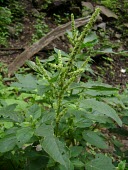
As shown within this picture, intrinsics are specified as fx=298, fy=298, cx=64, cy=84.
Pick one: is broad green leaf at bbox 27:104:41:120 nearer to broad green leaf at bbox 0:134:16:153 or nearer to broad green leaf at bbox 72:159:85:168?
broad green leaf at bbox 0:134:16:153

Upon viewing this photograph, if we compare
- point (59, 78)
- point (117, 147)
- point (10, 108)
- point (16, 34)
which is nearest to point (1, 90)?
point (117, 147)

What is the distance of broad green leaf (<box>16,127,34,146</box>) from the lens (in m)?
1.28

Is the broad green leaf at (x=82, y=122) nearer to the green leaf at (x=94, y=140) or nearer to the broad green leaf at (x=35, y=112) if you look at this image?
the green leaf at (x=94, y=140)

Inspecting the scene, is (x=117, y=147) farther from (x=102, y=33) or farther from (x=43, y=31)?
(x=102, y=33)

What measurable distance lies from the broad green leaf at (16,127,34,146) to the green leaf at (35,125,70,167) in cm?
6

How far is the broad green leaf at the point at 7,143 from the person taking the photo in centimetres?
137

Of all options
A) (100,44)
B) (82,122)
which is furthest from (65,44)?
(82,122)

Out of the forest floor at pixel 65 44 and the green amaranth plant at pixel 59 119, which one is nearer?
the green amaranth plant at pixel 59 119

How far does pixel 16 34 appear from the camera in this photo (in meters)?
6.64

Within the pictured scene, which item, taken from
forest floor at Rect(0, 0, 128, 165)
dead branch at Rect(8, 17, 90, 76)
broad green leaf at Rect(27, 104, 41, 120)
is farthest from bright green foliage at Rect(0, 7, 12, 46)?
broad green leaf at Rect(27, 104, 41, 120)

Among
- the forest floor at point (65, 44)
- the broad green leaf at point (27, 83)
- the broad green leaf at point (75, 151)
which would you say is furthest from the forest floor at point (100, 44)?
the broad green leaf at point (75, 151)

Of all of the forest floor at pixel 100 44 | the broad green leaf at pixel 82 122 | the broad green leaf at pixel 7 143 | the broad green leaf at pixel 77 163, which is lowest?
the forest floor at pixel 100 44

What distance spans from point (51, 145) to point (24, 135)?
0.50 feet

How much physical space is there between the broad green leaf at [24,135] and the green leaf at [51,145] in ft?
0.21
